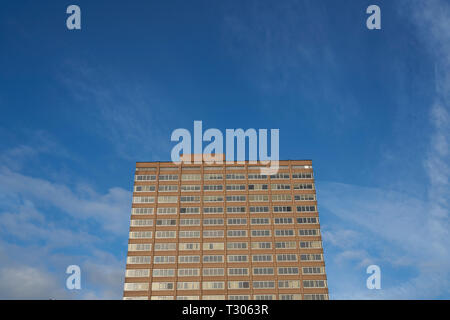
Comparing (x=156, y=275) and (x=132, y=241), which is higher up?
(x=132, y=241)

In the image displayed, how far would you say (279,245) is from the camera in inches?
4498

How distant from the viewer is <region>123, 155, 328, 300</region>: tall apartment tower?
356 ft

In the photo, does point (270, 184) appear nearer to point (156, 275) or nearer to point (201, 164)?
point (201, 164)

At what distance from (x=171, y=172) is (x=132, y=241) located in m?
25.7

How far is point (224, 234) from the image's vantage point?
117m

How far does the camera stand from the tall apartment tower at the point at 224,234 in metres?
109

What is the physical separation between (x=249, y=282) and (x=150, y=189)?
42.5 metres

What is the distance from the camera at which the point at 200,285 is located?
109m
